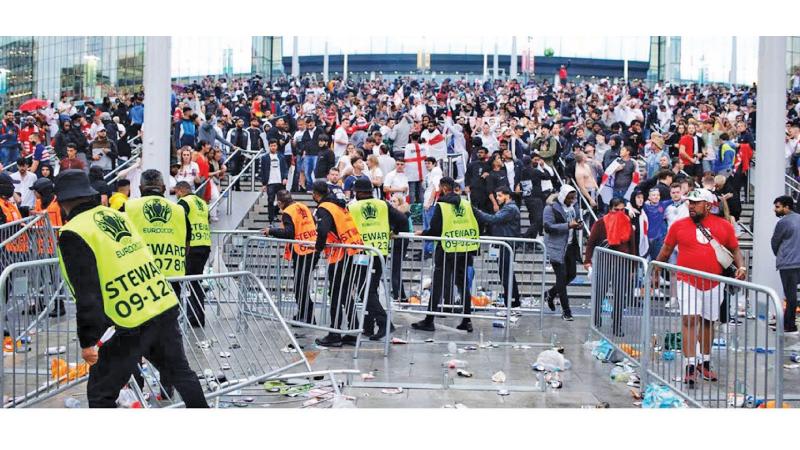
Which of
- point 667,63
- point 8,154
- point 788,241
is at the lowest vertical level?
point 788,241

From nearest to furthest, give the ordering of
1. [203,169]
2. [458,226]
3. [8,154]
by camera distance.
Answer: [458,226] → [203,169] → [8,154]

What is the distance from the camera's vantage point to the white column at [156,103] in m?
10.4

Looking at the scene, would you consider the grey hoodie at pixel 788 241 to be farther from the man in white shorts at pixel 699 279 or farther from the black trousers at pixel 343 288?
the black trousers at pixel 343 288

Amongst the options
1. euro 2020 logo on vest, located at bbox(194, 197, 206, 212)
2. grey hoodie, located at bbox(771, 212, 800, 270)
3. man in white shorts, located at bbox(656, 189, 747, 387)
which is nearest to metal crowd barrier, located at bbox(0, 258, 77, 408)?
euro 2020 logo on vest, located at bbox(194, 197, 206, 212)

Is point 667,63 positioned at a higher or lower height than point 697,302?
higher

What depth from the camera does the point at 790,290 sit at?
1223cm

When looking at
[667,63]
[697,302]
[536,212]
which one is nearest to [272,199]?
[536,212]

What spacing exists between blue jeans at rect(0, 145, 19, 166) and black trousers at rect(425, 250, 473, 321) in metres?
13.6

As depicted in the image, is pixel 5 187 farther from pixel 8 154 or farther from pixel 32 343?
pixel 8 154

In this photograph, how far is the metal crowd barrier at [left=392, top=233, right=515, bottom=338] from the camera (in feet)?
39.6

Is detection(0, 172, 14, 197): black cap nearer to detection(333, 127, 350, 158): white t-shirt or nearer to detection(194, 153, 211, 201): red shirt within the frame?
detection(194, 153, 211, 201): red shirt

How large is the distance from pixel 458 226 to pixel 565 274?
2102mm

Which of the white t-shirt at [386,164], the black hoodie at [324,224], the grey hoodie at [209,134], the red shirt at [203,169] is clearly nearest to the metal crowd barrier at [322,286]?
the black hoodie at [324,224]

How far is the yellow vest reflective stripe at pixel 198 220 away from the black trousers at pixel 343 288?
1.73m
